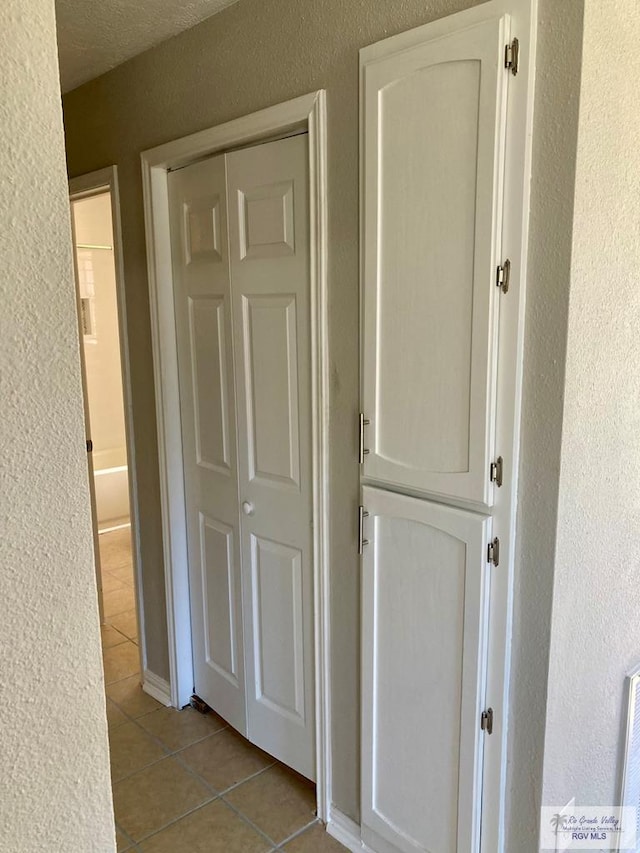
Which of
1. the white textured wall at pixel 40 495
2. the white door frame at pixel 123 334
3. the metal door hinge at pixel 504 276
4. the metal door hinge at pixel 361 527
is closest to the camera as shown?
the white textured wall at pixel 40 495

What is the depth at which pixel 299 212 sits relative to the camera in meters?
1.82

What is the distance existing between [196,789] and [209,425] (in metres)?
1.24

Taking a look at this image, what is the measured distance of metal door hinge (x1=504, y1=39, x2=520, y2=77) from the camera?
1.26 metres

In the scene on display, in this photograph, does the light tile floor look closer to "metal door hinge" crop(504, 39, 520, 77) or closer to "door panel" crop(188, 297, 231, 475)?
"door panel" crop(188, 297, 231, 475)

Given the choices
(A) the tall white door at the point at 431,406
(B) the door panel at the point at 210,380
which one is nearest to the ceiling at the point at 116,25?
(A) the tall white door at the point at 431,406

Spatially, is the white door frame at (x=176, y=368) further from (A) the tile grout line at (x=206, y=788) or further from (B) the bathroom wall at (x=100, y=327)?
(B) the bathroom wall at (x=100, y=327)

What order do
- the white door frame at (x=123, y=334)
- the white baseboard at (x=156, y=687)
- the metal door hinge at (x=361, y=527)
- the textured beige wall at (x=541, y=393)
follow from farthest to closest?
1. the white baseboard at (x=156, y=687)
2. the white door frame at (x=123, y=334)
3. the metal door hinge at (x=361, y=527)
4. the textured beige wall at (x=541, y=393)

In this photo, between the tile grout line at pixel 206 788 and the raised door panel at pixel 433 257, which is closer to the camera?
the raised door panel at pixel 433 257

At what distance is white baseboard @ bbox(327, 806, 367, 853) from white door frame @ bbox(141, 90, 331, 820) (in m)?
0.04

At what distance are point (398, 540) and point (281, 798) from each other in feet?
3.64

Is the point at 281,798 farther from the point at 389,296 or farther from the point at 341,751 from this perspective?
the point at 389,296

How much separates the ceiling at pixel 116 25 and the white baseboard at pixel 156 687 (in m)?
2.36

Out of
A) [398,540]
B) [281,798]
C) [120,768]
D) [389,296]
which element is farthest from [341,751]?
[389,296]

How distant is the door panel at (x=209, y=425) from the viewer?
7.04ft
